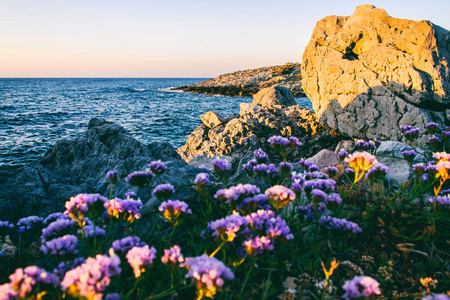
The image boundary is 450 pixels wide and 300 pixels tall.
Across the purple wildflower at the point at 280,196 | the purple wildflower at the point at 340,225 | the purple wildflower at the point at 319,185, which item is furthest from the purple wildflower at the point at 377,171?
the purple wildflower at the point at 280,196

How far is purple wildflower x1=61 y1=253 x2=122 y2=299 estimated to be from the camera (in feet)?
4.09

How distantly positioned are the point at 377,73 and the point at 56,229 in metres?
10.6

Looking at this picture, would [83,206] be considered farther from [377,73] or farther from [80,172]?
[377,73]

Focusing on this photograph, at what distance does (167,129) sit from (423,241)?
21785mm

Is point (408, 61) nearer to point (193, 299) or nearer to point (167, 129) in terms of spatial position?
point (193, 299)

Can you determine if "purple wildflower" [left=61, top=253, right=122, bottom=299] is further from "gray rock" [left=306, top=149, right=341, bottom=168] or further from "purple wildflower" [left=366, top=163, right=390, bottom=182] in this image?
"gray rock" [left=306, top=149, right=341, bottom=168]

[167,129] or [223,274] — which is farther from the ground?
[223,274]

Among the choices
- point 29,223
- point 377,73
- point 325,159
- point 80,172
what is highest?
point 377,73

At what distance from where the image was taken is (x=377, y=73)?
30.5 ft

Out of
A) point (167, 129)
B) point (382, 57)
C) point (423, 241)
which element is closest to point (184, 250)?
point (423, 241)

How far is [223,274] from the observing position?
1476mm

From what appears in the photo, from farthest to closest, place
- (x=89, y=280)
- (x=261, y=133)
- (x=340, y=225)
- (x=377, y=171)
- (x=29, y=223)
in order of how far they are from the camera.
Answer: (x=261, y=133) < (x=377, y=171) < (x=29, y=223) < (x=340, y=225) < (x=89, y=280)

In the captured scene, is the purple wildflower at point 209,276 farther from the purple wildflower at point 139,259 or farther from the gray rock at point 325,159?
the gray rock at point 325,159

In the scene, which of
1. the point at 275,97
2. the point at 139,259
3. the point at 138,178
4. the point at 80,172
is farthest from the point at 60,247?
the point at 275,97
